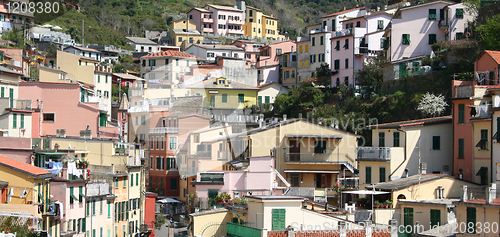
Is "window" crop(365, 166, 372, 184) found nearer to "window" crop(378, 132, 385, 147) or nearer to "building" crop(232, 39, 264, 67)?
"window" crop(378, 132, 385, 147)

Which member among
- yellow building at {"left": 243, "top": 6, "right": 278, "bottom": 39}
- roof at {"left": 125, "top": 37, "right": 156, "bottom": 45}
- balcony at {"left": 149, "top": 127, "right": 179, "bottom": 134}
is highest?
yellow building at {"left": 243, "top": 6, "right": 278, "bottom": 39}

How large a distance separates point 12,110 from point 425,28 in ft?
118

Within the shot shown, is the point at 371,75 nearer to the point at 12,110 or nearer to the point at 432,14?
the point at 432,14

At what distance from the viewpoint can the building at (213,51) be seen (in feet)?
313

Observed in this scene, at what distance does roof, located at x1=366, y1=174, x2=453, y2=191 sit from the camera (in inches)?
1452

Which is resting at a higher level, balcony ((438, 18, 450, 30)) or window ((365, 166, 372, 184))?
balcony ((438, 18, 450, 30))

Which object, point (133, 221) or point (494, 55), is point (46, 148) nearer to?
point (133, 221)

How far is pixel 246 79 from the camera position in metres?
80.8

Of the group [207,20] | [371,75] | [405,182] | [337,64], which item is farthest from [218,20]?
[405,182]

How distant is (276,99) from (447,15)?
67.8 ft

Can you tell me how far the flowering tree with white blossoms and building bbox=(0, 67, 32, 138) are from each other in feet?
90.0

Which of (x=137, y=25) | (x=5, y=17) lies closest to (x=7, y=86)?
(x=5, y=17)

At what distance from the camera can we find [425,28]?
190 feet

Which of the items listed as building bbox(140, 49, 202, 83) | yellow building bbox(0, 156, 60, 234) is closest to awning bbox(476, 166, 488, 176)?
yellow building bbox(0, 156, 60, 234)
